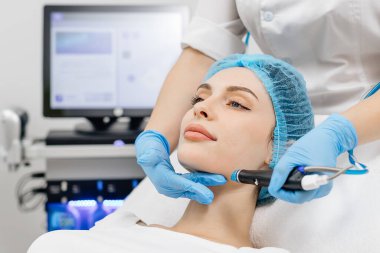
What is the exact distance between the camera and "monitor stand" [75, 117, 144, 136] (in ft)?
7.05

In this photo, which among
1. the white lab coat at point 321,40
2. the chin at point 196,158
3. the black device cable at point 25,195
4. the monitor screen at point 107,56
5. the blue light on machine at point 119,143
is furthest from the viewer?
the black device cable at point 25,195

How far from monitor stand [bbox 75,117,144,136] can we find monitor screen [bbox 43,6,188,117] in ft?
0.12

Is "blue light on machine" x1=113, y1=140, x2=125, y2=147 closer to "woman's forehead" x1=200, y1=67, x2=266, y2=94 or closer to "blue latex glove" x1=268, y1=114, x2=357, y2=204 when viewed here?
"woman's forehead" x1=200, y1=67, x2=266, y2=94

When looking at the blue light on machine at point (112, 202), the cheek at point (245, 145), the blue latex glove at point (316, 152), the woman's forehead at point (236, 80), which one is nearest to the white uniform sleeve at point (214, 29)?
the woman's forehead at point (236, 80)

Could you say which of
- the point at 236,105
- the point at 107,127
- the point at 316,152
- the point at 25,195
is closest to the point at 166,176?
the point at 236,105

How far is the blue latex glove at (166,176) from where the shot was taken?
1.05 meters

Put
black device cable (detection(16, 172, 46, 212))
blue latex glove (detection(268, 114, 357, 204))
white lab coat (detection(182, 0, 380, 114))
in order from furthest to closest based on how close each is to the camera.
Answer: black device cable (detection(16, 172, 46, 212)), white lab coat (detection(182, 0, 380, 114)), blue latex glove (detection(268, 114, 357, 204))

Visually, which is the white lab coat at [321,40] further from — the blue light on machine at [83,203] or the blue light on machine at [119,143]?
the blue light on machine at [83,203]

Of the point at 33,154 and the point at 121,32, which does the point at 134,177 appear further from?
the point at 121,32

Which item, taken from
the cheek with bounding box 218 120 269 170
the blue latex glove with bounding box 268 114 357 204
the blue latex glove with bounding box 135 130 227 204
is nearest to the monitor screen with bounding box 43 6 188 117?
the blue latex glove with bounding box 135 130 227 204

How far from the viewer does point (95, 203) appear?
2.08 meters

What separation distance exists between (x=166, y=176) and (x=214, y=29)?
0.52 m

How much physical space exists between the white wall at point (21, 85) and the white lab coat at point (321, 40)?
1.39m

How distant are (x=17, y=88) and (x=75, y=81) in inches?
19.7
